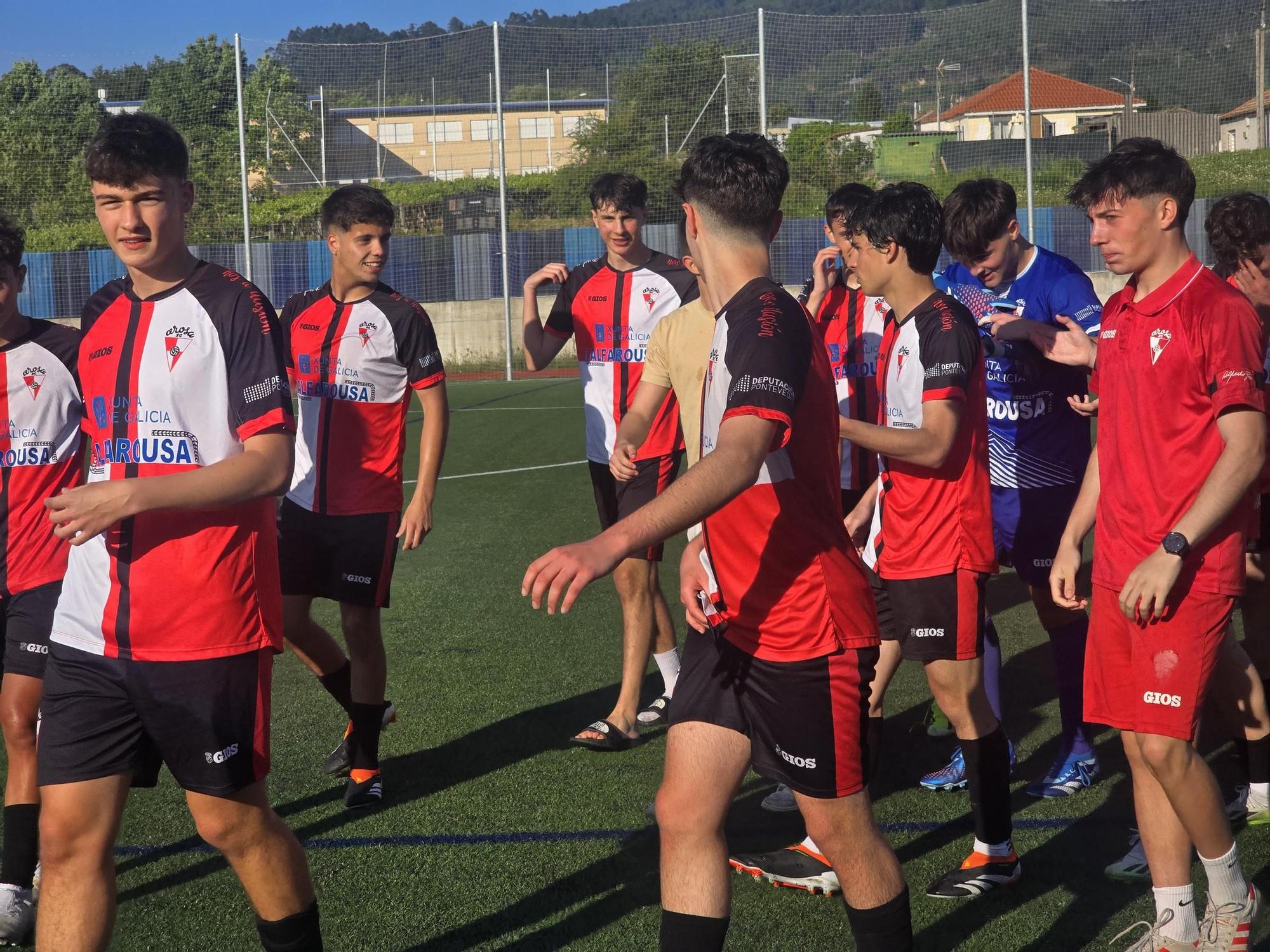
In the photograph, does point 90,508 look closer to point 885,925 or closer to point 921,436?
point 885,925

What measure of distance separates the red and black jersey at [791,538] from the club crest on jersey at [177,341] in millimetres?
1279

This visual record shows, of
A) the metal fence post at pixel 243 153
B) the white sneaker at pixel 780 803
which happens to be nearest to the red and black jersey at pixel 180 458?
the white sneaker at pixel 780 803

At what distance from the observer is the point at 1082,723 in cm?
510

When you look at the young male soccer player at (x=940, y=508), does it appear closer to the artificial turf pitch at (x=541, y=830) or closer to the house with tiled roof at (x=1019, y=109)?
the artificial turf pitch at (x=541, y=830)

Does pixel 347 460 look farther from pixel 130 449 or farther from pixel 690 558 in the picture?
pixel 690 558

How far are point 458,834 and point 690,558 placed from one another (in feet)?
6.32

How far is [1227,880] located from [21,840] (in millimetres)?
3588

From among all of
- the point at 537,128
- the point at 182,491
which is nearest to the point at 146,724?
the point at 182,491

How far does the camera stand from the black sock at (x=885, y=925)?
9.70ft

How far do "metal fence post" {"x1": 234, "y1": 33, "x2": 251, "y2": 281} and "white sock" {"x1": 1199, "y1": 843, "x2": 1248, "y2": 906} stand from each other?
18031 mm

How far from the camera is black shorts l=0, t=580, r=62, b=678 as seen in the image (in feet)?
13.0

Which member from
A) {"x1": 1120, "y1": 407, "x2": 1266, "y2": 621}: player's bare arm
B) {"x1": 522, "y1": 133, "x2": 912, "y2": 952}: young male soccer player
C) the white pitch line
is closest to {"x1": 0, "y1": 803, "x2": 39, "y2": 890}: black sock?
Result: {"x1": 522, "y1": 133, "x2": 912, "y2": 952}: young male soccer player

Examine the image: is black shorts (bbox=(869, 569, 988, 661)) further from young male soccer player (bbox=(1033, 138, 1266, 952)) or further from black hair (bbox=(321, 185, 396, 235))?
black hair (bbox=(321, 185, 396, 235))

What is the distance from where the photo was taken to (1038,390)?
5184 mm
